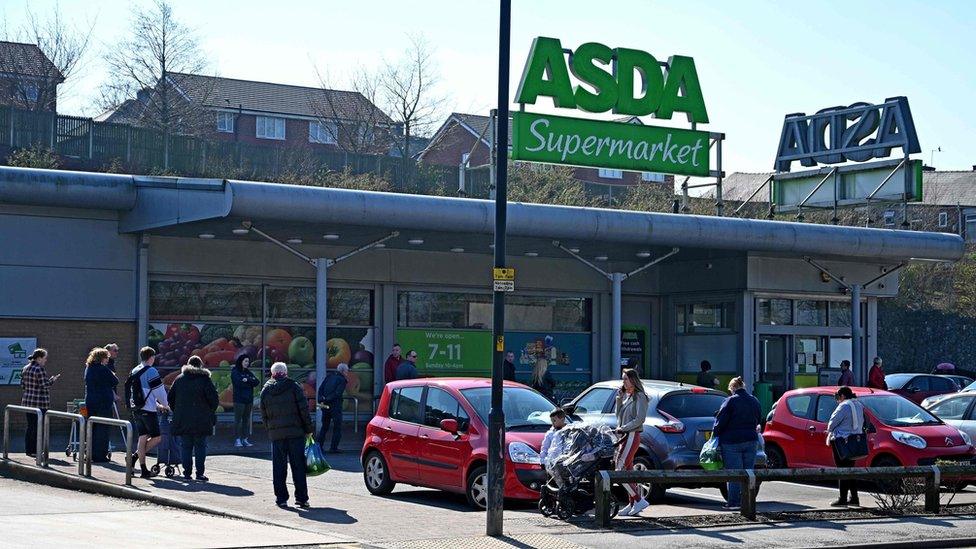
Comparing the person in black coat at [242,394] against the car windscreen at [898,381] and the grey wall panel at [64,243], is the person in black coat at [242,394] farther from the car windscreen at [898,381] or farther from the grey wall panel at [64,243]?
the car windscreen at [898,381]

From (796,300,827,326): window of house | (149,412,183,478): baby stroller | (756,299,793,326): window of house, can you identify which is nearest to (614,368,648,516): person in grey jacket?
(149,412,183,478): baby stroller

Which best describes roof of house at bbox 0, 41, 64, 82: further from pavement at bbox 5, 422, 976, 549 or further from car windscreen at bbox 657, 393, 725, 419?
car windscreen at bbox 657, 393, 725, 419

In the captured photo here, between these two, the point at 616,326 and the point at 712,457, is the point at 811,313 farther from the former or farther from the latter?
the point at 712,457

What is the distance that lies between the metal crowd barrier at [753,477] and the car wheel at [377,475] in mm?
3620

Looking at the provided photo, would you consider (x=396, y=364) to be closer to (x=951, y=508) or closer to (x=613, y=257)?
(x=613, y=257)

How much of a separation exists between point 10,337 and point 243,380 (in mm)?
4576

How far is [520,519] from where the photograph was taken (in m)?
14.3

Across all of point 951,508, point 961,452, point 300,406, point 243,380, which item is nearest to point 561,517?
point 300,406

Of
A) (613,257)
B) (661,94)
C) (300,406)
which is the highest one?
(661,94)

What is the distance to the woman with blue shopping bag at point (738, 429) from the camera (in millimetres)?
15758

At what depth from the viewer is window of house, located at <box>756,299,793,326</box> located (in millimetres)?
29656

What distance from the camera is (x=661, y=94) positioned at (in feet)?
92.2

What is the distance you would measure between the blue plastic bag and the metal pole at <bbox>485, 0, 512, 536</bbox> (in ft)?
12.3

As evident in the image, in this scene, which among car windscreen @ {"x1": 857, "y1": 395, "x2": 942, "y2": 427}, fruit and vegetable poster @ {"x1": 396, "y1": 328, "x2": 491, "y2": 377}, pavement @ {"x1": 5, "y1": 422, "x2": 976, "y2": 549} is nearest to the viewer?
pavement @ {"x1": 5, "y1": 422, "x2": 976, "y2": 549}
